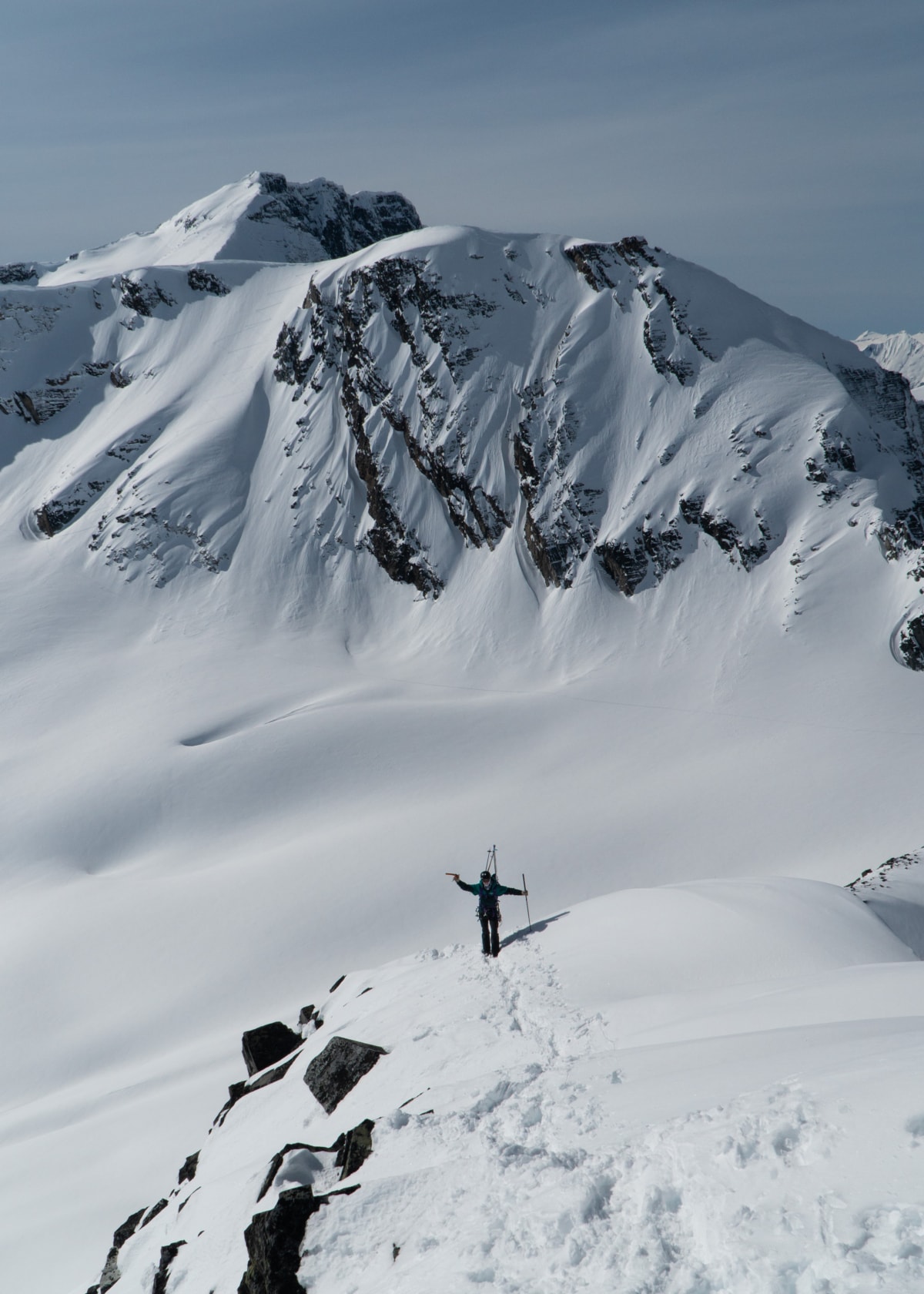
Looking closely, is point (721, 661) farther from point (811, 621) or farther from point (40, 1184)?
point (40, 1184)

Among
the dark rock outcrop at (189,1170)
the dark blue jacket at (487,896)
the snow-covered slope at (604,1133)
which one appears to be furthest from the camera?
the dark blue jacket at (487,896)

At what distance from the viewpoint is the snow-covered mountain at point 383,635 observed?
27047mm

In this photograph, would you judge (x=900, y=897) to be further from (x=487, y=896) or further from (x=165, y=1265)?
(x=165, y=1265)

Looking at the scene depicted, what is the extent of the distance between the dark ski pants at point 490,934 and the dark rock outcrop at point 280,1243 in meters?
7.06

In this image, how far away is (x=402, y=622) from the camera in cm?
5478

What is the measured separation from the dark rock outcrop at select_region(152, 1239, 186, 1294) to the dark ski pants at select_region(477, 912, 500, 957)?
654 centimetres

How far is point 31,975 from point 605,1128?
2750 centimetres

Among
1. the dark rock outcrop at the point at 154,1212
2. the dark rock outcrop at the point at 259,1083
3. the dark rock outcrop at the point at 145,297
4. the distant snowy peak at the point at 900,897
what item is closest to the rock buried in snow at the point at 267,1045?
the dark rock outcrop at the point at 259,1083

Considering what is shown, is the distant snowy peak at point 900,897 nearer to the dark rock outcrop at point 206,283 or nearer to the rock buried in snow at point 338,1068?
the rock buried in snow at point 338,1068

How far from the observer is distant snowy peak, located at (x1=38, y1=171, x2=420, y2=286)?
315 feet

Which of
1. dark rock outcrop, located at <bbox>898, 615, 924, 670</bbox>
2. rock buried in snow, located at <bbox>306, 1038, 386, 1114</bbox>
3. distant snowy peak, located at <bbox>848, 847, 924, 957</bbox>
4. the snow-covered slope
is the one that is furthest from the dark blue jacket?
dark rock outcrop, located at <bbox>898, 615, 924, 670</bbox>

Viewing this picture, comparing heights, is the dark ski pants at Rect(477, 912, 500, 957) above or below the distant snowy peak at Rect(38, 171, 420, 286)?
below

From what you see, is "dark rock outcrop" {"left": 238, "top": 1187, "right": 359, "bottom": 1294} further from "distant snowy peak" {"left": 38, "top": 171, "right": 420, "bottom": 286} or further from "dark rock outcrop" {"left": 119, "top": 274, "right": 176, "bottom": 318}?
"distant snowy peak" {"left": 38, "top": 171, "right": 420, "bottom": 286}

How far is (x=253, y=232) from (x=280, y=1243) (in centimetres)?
10617
